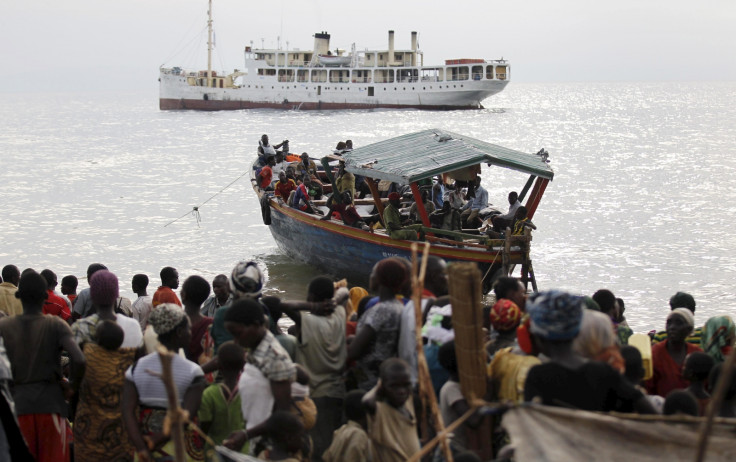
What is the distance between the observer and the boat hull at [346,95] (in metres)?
81.8

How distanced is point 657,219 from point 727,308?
12598 millimetres

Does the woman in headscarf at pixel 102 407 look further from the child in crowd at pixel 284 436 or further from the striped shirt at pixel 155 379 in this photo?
the child in crowd at pixel 284 436

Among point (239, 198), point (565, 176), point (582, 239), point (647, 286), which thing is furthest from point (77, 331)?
point (565, 176)

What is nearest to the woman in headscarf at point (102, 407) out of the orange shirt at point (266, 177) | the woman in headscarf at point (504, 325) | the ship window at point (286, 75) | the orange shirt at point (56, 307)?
the woman in headscarf at point (504, 325)

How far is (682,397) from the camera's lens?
160 inches

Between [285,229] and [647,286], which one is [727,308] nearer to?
[647,286]

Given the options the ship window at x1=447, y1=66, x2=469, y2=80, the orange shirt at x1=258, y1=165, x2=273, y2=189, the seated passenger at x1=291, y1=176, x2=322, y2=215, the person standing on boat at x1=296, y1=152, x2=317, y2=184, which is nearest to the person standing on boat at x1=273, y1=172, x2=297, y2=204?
the seated passenger at x1=291, y1=176, x2=322, y2=215

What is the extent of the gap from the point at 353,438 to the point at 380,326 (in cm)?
64

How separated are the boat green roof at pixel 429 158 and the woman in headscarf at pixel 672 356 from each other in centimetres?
602

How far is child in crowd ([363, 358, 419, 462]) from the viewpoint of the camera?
4344mm

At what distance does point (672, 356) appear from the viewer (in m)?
5.46

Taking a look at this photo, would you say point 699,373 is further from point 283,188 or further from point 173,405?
point 283,188

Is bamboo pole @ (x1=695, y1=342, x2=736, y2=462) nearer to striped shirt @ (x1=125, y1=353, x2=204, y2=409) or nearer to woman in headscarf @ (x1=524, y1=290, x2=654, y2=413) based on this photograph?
woman in headscarf @ (x1=524, y1=290, x2=654, y2=413)

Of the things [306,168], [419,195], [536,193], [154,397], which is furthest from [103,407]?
[306,168]
